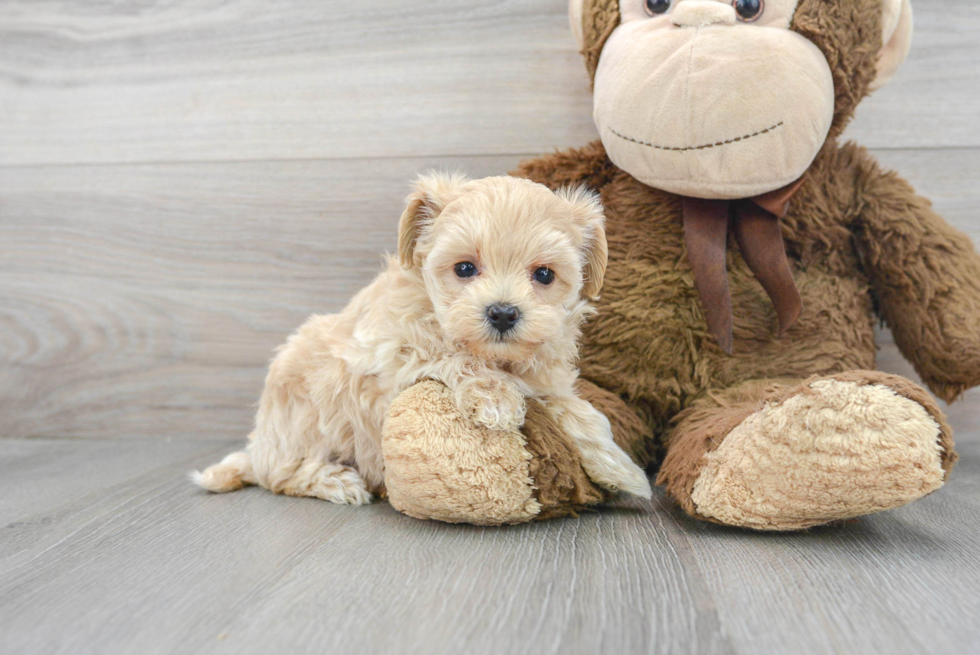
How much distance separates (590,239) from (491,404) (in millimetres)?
254

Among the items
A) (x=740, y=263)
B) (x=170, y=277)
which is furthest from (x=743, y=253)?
(x=170, y=277)

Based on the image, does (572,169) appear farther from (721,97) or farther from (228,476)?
(228,476)

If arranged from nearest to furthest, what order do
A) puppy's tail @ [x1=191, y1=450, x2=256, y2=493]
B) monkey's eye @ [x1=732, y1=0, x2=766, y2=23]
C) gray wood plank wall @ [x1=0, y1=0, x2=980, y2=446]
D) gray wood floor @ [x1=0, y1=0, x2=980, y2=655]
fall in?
monkey's eye @ [x1=732, y1=0, x2=766, y2=23] → puppy's tail @ [x1=191, y1=450, x2=256, y2=493] → gray wood floor @ [x1=0, y1=0, x2=980, y2=655] → gray wood plank wall @ [x1=0, y1=0, x2=980, y2=446]

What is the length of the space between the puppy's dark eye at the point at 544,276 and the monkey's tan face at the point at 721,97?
280 millimetres

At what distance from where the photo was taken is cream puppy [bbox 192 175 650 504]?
0.81m

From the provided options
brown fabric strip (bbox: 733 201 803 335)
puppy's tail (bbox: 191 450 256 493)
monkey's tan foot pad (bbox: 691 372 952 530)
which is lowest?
puppy's tail (bbox: 191 450 256 493)

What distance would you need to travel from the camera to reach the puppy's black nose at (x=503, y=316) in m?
0.79

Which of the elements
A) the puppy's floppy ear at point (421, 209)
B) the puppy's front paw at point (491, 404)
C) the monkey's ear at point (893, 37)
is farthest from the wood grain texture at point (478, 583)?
the monkey's ear at point (893, 37)

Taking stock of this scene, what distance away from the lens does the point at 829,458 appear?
75 cm

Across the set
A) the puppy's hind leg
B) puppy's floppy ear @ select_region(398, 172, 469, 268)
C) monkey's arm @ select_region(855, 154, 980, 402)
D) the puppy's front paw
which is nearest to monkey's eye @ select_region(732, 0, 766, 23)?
monkey's arm @ select_region(855, 154, 980, 402)

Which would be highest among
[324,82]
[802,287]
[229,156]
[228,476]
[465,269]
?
[324,82]

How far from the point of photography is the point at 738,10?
97 centimetres

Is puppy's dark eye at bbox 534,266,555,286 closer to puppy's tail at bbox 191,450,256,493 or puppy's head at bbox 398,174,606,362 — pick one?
puppy's head at bbox 398,174,606,362

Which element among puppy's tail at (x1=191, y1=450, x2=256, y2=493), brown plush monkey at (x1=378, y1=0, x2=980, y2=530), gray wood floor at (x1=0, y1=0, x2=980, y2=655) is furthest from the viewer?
gray wood floor at (x1=0, y1=0, x2=980, y2=655)
